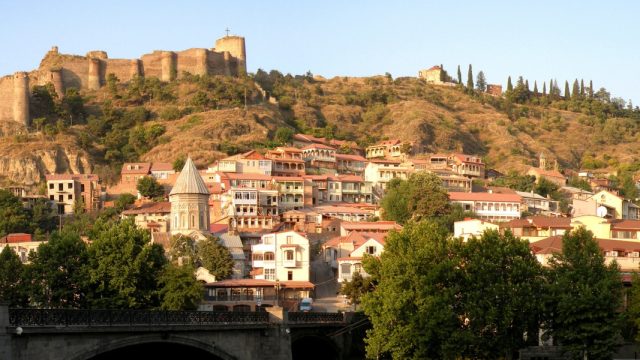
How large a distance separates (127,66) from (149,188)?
5624 centimetres

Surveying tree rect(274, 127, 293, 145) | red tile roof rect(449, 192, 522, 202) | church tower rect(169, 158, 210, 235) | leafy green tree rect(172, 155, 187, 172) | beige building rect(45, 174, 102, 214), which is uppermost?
tree rect(274, 127, 293, 145)

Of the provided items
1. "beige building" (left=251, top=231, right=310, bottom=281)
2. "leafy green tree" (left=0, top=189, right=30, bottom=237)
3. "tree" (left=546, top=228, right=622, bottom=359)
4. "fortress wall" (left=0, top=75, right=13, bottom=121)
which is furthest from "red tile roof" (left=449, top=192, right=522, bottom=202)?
"fortress wall" (left=0, top=75, right=13, bottom=121)

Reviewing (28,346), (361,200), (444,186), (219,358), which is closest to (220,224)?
(361,200)

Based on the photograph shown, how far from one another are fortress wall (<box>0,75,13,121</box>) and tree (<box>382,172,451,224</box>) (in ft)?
197

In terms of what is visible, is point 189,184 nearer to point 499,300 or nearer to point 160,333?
point 499,300

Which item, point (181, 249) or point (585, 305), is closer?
point (585, 305)

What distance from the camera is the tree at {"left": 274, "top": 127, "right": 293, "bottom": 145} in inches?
5694

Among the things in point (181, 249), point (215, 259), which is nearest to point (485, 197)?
point (215, 259)

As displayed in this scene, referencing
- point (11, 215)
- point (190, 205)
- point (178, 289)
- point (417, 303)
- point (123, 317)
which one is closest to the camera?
point (123, 317)

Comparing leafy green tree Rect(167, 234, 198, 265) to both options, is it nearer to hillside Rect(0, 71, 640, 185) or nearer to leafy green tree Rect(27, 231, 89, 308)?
leafy green tree Rect(27, 231, 89, 308)

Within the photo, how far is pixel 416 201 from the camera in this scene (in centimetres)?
10669

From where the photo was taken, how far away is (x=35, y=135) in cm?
14025

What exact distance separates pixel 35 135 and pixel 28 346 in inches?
4143

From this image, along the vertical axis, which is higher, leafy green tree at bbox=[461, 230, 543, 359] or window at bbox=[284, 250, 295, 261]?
window at bbox=[284, 250, 295, 261]
